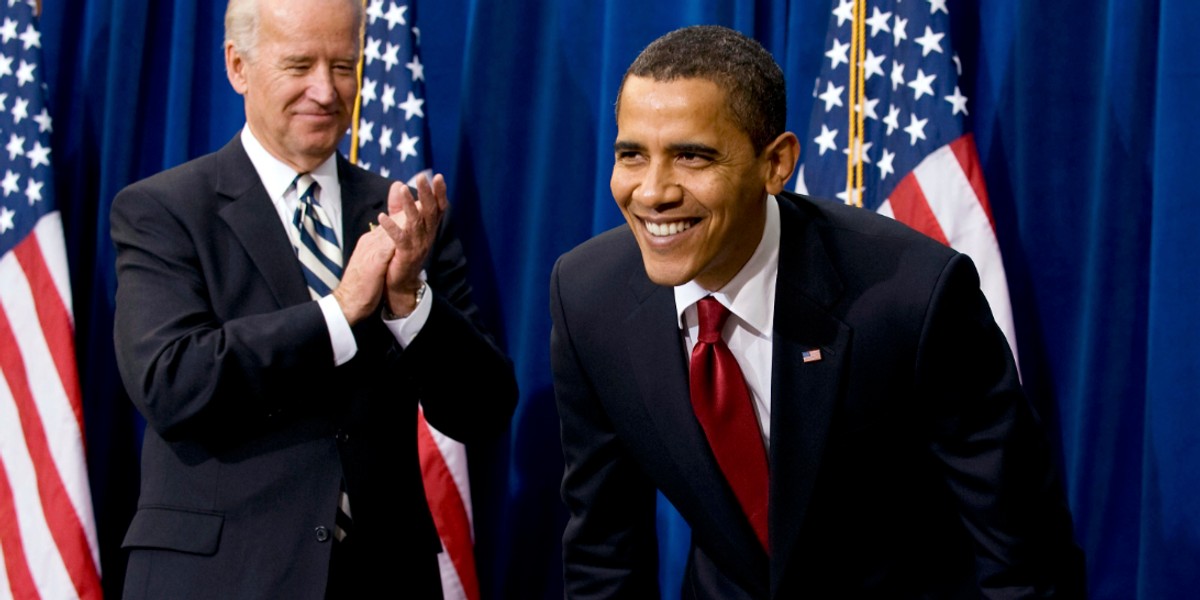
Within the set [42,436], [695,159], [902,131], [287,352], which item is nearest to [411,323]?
[287,352]

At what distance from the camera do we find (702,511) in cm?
179

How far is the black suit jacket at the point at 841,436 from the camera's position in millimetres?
1658

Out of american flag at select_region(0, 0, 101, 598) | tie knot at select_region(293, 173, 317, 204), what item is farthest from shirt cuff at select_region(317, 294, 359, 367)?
american flag at select_region(0, 0, 101, 598)

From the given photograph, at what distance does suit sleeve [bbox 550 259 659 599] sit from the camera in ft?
6.15

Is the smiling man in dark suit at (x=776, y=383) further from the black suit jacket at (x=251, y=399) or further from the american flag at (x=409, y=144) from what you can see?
the american flag at (x=409, y=144)

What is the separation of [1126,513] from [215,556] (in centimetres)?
208

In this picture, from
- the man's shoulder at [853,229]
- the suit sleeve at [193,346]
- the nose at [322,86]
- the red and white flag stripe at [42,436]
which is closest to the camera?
the man's shoulder at [853,229]

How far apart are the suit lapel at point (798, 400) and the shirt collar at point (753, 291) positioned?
0.20 ft

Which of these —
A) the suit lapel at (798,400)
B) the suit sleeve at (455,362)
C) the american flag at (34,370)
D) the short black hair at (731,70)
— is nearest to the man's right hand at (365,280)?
the suit sleeve at (455,362)

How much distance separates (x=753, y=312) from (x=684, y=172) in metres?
0.25

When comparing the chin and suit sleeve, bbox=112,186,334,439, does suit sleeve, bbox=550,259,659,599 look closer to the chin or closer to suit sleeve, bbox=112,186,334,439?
the chin

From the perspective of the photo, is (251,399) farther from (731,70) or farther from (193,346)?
(731,70)

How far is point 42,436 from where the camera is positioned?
129 inches

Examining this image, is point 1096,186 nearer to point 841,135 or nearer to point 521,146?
point 841,135
